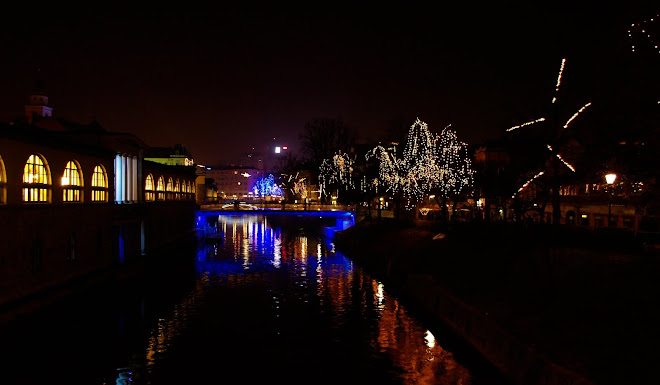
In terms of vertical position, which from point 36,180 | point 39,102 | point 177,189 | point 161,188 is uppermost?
point 39,102

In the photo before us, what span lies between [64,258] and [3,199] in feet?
22.2

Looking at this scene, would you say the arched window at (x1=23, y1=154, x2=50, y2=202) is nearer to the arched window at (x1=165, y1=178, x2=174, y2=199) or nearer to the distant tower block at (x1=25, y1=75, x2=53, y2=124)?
the arched window at (x1=165, y1=178, x2=174, y2=199)

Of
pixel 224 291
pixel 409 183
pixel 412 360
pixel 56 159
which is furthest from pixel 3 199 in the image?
pixel 409 183

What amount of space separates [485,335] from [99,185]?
84.8 feet

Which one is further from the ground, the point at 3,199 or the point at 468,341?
the point at 3,199

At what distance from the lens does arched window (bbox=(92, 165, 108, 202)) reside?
109ft

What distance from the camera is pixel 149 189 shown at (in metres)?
47.0

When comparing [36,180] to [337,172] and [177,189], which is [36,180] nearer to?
[177,189]

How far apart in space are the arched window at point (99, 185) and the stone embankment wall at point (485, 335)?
63.4 feet

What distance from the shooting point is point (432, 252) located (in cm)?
3534

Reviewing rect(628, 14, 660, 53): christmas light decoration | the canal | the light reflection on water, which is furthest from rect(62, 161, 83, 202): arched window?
rect(628, 14, 660, 53): christmas light decoration

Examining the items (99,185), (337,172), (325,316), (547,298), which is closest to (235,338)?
(325,316)

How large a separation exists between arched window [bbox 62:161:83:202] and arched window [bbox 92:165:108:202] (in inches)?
85.8

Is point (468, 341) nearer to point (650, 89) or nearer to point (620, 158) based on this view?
point (620, 158)
